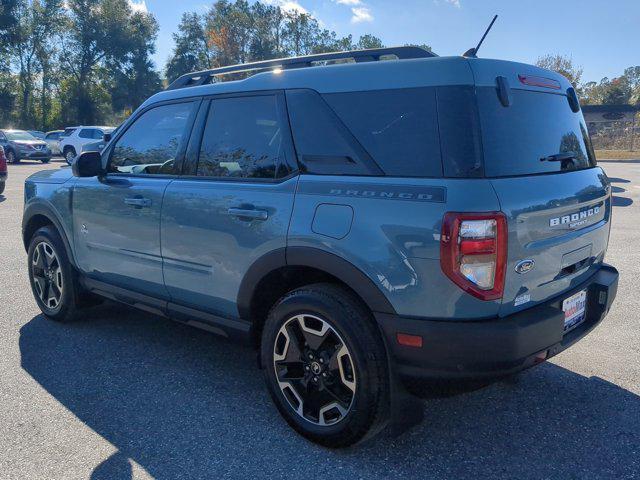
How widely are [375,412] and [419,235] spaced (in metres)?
0.89

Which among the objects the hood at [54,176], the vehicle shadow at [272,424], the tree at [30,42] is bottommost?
the vehicle shadow at [272,424]

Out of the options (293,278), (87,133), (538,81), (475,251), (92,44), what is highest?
(92,44)

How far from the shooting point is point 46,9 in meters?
46.9

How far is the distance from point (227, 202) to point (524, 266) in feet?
5.31

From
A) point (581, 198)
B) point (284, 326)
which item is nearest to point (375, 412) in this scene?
point (284, 326)

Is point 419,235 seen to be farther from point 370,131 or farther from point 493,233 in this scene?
point 370,131

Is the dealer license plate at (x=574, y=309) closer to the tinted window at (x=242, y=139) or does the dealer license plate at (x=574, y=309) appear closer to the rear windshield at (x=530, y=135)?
the rear windshield at (x=530, y=135)

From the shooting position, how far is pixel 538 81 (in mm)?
2844

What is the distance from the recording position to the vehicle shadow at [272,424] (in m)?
2.63

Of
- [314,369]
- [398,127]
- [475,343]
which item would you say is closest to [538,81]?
[398,127]

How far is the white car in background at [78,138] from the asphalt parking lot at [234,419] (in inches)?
860

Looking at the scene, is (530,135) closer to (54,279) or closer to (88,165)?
(88,165)

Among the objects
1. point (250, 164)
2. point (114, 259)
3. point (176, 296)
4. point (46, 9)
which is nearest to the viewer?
point (250, 164)

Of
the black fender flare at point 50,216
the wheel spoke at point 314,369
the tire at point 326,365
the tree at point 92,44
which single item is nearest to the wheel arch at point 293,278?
the tire at point 326,365
